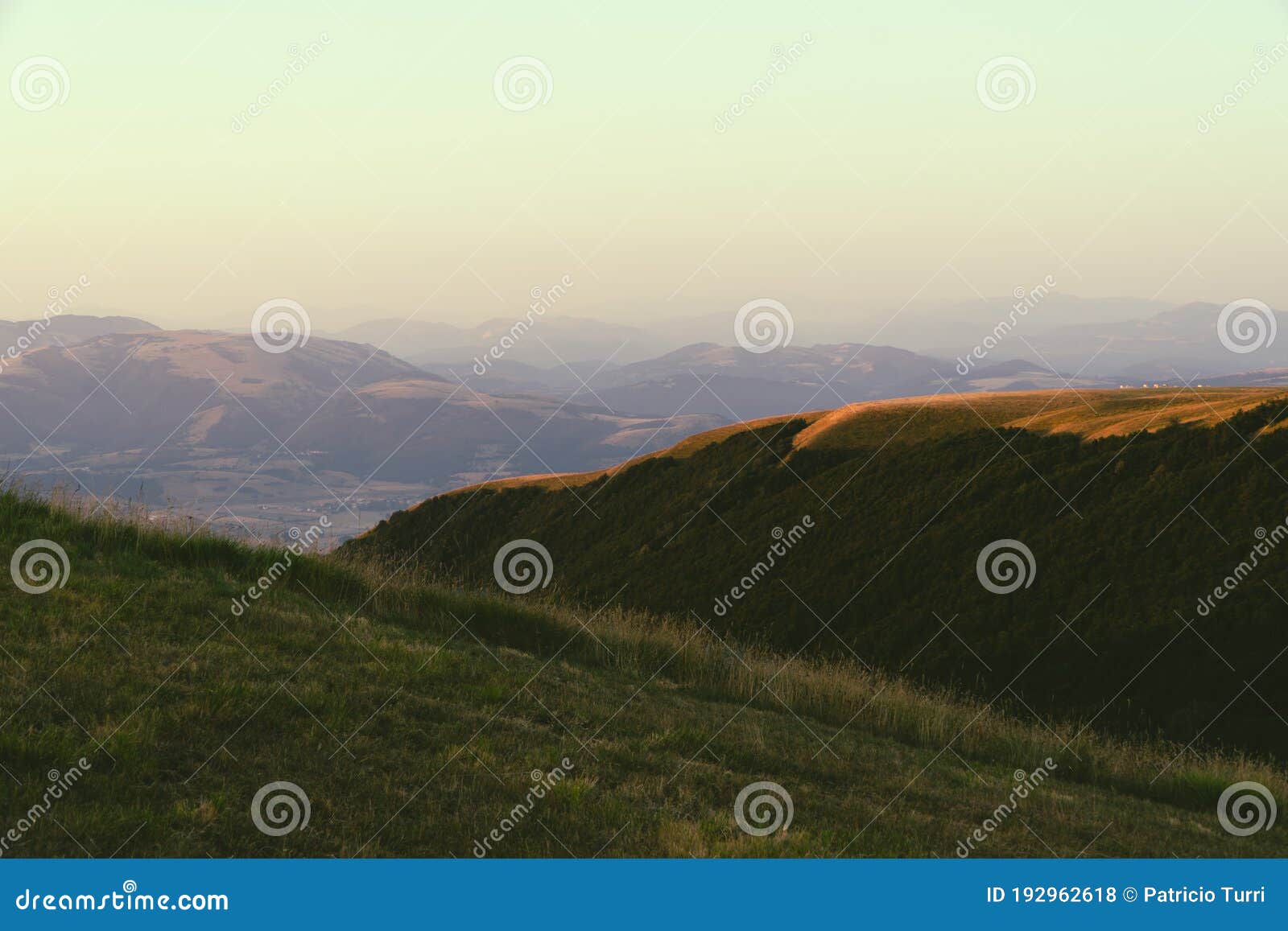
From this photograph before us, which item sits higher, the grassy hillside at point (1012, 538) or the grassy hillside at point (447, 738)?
the grassy hillside at point (1012, 538)

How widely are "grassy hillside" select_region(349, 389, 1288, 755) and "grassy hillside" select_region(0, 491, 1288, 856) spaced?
4763mm

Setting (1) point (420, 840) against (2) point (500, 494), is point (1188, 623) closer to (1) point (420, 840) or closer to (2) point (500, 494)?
(1) point (420, 840)

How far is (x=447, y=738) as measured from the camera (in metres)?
8.39

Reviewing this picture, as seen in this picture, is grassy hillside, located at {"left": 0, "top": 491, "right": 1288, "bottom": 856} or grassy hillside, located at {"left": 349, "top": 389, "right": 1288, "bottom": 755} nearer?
grassy hillside, located at {"left": 0, "top": 491, "right": 1288, "bottom": 856}

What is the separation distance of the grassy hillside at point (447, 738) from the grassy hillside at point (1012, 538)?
4.76m

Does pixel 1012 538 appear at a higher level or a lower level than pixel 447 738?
higher

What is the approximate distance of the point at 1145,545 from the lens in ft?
70.1

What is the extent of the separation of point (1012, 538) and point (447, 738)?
64.3ft

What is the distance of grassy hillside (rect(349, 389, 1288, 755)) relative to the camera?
17.6 meters

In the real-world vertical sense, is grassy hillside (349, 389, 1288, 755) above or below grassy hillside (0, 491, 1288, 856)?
above

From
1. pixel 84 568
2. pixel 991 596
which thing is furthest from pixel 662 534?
pixel 84 568

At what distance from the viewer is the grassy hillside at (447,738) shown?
684 centimetres

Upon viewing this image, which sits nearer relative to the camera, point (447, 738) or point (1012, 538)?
point (447, 738)

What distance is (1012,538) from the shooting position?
80.8ft
